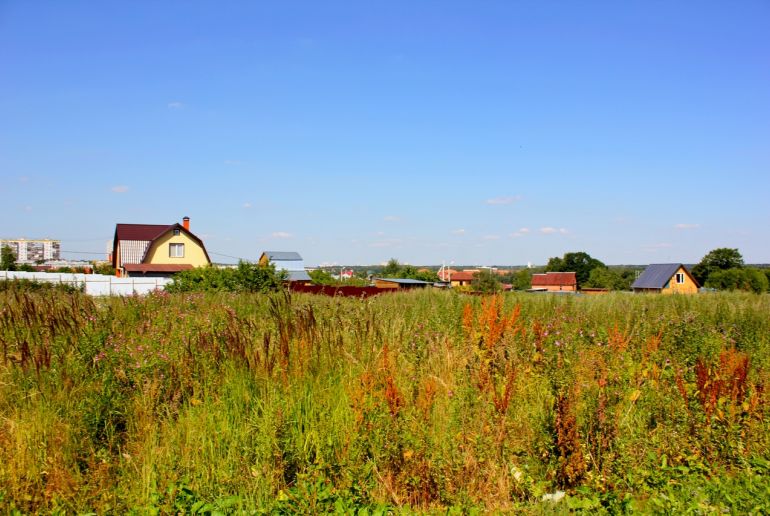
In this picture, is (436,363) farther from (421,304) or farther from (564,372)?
(421,304)

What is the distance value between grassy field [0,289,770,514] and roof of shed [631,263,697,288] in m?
50.2

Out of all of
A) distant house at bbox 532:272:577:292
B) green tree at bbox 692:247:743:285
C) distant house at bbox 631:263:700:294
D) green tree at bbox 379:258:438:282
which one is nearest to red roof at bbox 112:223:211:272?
green tree at bbox 379:258:438:282

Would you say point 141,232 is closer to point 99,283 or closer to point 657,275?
point 99,283

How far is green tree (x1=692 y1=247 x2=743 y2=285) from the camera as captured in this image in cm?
8750

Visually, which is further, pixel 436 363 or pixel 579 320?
pixel 579 320

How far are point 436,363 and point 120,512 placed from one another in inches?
124

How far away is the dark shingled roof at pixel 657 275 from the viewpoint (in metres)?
51.1

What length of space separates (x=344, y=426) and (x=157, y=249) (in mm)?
50849

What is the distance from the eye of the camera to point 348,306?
7871 mm

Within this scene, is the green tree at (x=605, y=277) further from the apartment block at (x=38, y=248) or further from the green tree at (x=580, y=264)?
the apartment block at (x=38, y=248)

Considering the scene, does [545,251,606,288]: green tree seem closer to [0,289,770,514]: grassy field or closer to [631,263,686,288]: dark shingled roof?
[631,263,686,288]: dark shingled roof

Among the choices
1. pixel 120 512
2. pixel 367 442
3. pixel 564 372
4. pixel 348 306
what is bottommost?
pixel 120 512

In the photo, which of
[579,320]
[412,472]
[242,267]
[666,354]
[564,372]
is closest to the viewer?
[412,472]

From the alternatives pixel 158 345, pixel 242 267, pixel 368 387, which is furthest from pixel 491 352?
pixel 242 267
